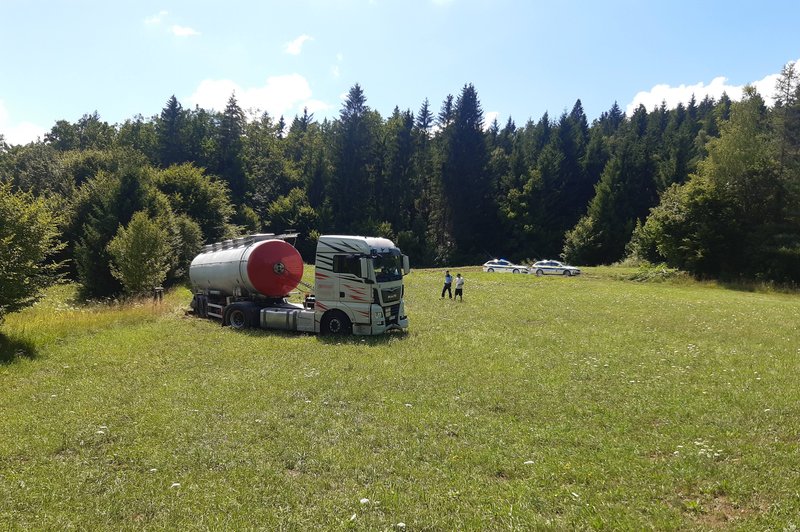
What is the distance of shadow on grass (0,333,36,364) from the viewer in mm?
12641

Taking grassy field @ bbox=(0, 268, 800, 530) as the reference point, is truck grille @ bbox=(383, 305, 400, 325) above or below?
above

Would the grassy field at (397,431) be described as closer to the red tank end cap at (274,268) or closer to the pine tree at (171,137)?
the red tank end cap at (274,268)

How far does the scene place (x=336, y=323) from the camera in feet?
57.3

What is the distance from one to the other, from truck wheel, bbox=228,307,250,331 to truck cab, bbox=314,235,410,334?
3.50 meters

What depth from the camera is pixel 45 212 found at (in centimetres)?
1551

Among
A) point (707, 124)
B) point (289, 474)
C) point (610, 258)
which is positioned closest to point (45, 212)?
point (289, 474)

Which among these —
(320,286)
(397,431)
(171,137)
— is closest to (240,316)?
(320,286)

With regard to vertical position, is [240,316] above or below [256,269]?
below

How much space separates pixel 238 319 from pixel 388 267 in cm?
680

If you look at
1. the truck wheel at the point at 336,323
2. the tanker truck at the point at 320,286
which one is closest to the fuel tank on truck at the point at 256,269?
the tanker truck at the point at 320,286

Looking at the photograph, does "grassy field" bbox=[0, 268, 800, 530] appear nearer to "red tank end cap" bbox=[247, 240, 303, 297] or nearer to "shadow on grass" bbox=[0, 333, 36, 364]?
"shadow on grass" bbox=[0, 333, 36, 364]

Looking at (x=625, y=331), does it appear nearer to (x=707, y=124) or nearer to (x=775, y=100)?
(x=775, y=100)

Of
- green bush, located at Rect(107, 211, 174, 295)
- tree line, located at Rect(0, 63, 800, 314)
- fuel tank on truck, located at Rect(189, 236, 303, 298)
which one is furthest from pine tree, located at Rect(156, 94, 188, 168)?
fuel tank on truck, located at Rect(189, 236, 303, 298)

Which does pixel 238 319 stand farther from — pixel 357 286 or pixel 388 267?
pixel 388 267
